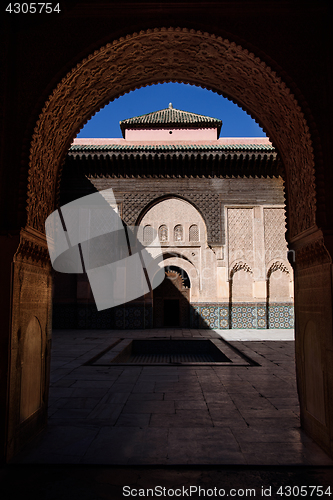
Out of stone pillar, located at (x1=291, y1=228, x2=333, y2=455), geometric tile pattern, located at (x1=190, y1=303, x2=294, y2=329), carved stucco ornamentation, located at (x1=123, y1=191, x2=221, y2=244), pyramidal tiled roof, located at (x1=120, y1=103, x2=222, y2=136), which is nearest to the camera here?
stone pillar, located at (x1=291, y1=228, x2=333, y2=455)

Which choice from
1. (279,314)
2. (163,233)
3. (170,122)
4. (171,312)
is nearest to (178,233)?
(163,233)

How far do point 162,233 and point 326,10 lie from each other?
845 centimetres

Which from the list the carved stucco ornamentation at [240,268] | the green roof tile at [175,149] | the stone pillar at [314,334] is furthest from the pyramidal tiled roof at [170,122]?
the stone pillar at [314,334]

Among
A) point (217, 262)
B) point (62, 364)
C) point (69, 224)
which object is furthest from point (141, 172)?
point (62, 364)

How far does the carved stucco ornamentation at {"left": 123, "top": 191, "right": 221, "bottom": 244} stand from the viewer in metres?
10.6

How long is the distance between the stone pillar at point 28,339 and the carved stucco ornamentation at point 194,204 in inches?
314

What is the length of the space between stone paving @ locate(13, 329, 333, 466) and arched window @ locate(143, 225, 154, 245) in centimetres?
582

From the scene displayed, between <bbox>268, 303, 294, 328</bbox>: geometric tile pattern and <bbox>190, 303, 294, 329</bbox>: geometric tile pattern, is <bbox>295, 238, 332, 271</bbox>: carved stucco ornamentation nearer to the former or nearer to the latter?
<bbox>190, 303, 294, 329</bbox>: geometric tile pattern

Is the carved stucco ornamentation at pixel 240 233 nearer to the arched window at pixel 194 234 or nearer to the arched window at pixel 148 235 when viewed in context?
the arched window at pixel 194 234

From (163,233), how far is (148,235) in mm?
457

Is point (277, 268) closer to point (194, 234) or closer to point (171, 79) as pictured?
point (194, 234)

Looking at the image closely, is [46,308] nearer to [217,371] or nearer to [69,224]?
[217,371]

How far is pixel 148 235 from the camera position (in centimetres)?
1068

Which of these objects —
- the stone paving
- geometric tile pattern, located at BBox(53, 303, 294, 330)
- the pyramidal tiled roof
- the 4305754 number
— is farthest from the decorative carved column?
the pyramidal tiled roof
